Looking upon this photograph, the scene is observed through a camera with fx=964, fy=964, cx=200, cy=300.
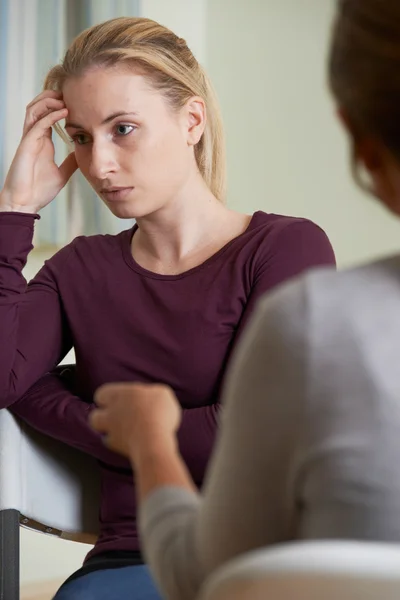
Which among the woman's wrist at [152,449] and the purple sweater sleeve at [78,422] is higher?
the woman's wrist at [152,449]

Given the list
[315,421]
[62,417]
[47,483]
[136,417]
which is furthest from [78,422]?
[315,421]

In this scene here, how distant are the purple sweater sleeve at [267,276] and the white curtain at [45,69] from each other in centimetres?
111

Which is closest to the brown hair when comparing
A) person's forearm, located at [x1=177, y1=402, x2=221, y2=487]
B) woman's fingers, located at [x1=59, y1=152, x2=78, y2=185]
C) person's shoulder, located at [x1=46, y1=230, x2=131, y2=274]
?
person's forearm, located at [x1=177, y1=402, x2=221, y2=487]

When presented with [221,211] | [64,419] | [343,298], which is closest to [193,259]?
[221,211]

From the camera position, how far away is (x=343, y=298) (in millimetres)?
664

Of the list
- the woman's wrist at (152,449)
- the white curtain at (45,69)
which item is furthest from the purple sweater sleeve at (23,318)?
the woman's wrist at (152,449)

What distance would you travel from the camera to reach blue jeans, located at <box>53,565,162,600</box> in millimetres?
1454

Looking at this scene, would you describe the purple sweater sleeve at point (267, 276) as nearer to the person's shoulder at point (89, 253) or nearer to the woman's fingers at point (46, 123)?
the person's shoulder at point (89, 253)

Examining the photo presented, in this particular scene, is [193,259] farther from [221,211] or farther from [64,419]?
[64,419]

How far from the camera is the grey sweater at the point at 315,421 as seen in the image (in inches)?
25.1

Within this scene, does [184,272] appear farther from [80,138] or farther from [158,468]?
[158,468]

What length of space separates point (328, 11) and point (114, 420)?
9.20ft

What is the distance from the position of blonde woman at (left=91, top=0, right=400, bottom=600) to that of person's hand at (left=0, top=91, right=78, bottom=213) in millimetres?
1166

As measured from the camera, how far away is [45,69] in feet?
8.65
